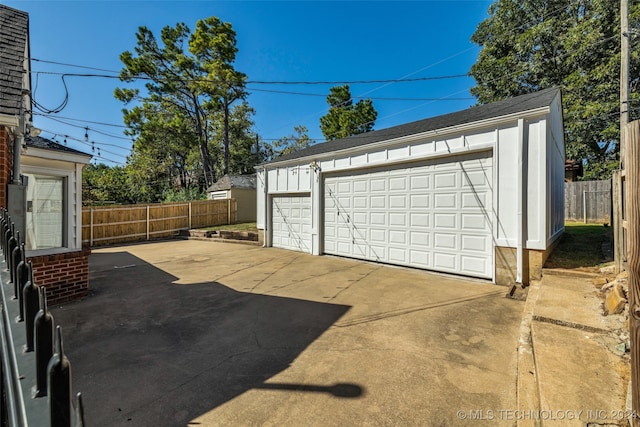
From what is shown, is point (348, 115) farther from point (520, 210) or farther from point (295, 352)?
point (295, 352)

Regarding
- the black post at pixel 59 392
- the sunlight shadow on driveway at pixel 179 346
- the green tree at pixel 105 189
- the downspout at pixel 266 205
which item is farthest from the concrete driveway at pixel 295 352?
the green tree at pixel 105 189

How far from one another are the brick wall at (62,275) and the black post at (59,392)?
18.6 ft

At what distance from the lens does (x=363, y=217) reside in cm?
806

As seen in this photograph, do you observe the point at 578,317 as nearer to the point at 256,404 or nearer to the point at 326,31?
the point at 256,404

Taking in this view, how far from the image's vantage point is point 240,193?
19938 mm

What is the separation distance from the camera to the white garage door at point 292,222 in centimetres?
975

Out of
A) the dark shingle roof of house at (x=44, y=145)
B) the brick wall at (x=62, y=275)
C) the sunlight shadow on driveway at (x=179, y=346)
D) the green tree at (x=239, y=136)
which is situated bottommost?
the sunlight shadow on driveway at (x=179, y=346)

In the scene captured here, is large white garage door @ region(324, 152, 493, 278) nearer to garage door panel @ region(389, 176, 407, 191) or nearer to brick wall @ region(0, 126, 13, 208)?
garage door panel @ region(389, 176, 407, 191)

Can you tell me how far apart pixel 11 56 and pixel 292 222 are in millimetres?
7608

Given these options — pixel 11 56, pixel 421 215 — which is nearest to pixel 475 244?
pixel 421 215

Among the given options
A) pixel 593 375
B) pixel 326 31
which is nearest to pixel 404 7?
pixel 326 31

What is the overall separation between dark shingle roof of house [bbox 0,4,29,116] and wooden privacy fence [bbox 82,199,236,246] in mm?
9098

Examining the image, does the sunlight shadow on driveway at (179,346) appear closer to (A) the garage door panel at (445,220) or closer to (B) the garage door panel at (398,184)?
(A) the garage door panel at (445,220)

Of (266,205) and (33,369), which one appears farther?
(266,205)
